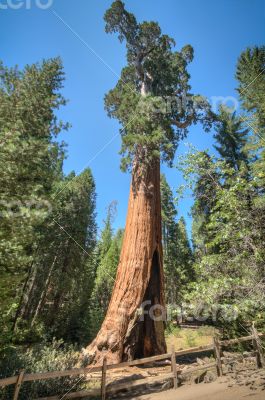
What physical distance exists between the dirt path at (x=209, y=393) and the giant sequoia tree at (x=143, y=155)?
2.14 meters

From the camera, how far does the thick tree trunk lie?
818cm

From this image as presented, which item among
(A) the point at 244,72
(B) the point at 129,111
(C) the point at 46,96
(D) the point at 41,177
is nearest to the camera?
(D) the point at 41,177

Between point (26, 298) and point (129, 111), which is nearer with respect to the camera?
point (129, 111)

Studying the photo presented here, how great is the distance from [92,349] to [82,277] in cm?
1084

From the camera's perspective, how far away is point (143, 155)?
1101 centimetres

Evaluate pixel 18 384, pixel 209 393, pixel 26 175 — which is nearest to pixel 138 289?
pixel 209 393

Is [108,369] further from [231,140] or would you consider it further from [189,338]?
[231,140]

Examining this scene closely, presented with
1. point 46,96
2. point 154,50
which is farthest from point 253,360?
point 154,50

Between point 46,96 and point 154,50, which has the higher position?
point 154,50

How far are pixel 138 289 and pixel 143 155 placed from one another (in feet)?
18.7

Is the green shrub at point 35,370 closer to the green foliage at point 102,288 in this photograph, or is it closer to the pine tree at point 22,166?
the pine tree at point 22,166

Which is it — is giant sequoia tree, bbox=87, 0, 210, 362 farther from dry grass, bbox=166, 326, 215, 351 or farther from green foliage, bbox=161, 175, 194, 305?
green foliage, bbox=161, 175, 194, 305

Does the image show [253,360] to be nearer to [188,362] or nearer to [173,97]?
[188,362]

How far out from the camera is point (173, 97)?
13656mm
